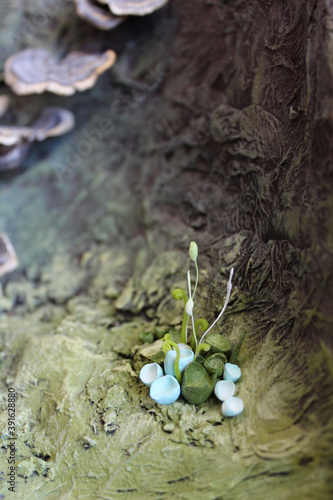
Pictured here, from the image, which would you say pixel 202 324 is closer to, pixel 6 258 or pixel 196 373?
pixel 196 373

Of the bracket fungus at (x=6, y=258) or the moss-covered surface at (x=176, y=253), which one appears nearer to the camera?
the moss-covered surface at (x=176, y=253)

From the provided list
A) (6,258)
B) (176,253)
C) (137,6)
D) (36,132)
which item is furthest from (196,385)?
(137,6)

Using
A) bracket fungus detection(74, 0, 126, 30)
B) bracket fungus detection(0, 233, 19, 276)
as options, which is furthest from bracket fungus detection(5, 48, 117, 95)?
bracket fungus detection(0, 233, 19, 276)

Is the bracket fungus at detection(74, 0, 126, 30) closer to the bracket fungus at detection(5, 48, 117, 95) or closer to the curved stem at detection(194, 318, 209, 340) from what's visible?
the bracket fungus at detection(5, 48, 117, 95)

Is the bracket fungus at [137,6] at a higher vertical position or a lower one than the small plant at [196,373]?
higher

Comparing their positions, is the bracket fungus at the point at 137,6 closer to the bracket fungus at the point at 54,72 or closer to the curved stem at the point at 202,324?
the bracket fungus at the point at 54,72

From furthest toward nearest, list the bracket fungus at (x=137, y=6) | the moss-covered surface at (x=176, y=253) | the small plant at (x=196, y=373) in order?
1. the bracket fungus at (x=137, y=6)
2. the small plant at (x=196, y=373)
3. the moss-covered surface at (x=176, y=253)

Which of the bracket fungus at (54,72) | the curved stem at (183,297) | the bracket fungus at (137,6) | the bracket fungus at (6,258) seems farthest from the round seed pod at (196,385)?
the bracket fungus at (137,6)
